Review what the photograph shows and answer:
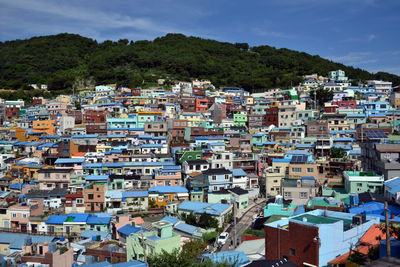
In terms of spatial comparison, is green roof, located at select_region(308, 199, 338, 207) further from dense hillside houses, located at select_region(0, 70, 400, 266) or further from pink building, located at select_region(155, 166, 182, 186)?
pink building, located at select_region(155, 166, 182, 186)

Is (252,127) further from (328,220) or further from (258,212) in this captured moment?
(328,220)

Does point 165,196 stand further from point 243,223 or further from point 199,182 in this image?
point 243,223

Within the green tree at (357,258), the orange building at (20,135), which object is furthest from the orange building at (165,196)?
the orange building at (20,135)

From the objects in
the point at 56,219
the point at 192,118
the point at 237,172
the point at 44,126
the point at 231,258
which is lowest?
the point at 56,219


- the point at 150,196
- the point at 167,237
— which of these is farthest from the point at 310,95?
the point at 167,237

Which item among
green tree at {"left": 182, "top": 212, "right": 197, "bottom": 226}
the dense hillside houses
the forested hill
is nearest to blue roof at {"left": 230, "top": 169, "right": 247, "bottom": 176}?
the dense hillside houses

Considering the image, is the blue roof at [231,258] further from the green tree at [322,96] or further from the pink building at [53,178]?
the green tree at [322,96]

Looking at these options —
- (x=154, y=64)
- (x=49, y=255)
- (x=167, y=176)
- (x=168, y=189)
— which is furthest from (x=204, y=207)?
(x=154, y=64)
